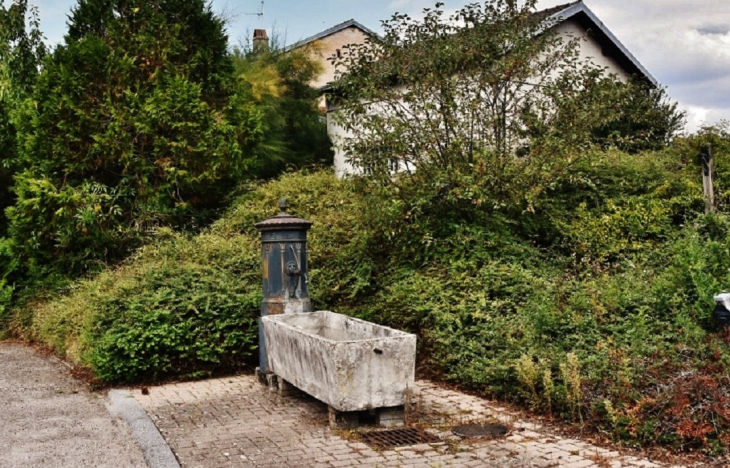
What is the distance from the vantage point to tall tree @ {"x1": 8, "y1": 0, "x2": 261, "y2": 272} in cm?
1255

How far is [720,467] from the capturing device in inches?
197

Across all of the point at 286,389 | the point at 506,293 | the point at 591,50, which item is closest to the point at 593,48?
the point at 591,50

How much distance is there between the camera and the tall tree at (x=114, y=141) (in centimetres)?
1255

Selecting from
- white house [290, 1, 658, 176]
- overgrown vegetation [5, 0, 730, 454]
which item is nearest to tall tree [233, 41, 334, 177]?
white house [290, 1, 658, 176]

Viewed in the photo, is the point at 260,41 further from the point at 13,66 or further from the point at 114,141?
the point at 114,141

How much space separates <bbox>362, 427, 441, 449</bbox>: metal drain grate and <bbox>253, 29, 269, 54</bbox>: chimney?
50.4 feet

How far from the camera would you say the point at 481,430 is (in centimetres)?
630

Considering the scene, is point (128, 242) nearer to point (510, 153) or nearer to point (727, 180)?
point (510, 153)

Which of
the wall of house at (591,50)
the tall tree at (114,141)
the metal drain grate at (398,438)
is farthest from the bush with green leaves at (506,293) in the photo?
the wall of house at (591,50)

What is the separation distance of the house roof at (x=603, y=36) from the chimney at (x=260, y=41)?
7620 millimetres

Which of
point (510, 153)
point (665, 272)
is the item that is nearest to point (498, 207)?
point (510, 153)

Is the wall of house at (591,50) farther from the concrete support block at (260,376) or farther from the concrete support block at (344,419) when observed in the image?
the concrete support block at (344,419)

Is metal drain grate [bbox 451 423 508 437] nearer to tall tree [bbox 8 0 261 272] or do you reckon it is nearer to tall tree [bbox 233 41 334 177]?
tall tree [bbox 8 0 261 272]

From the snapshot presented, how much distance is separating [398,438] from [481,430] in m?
0.74
